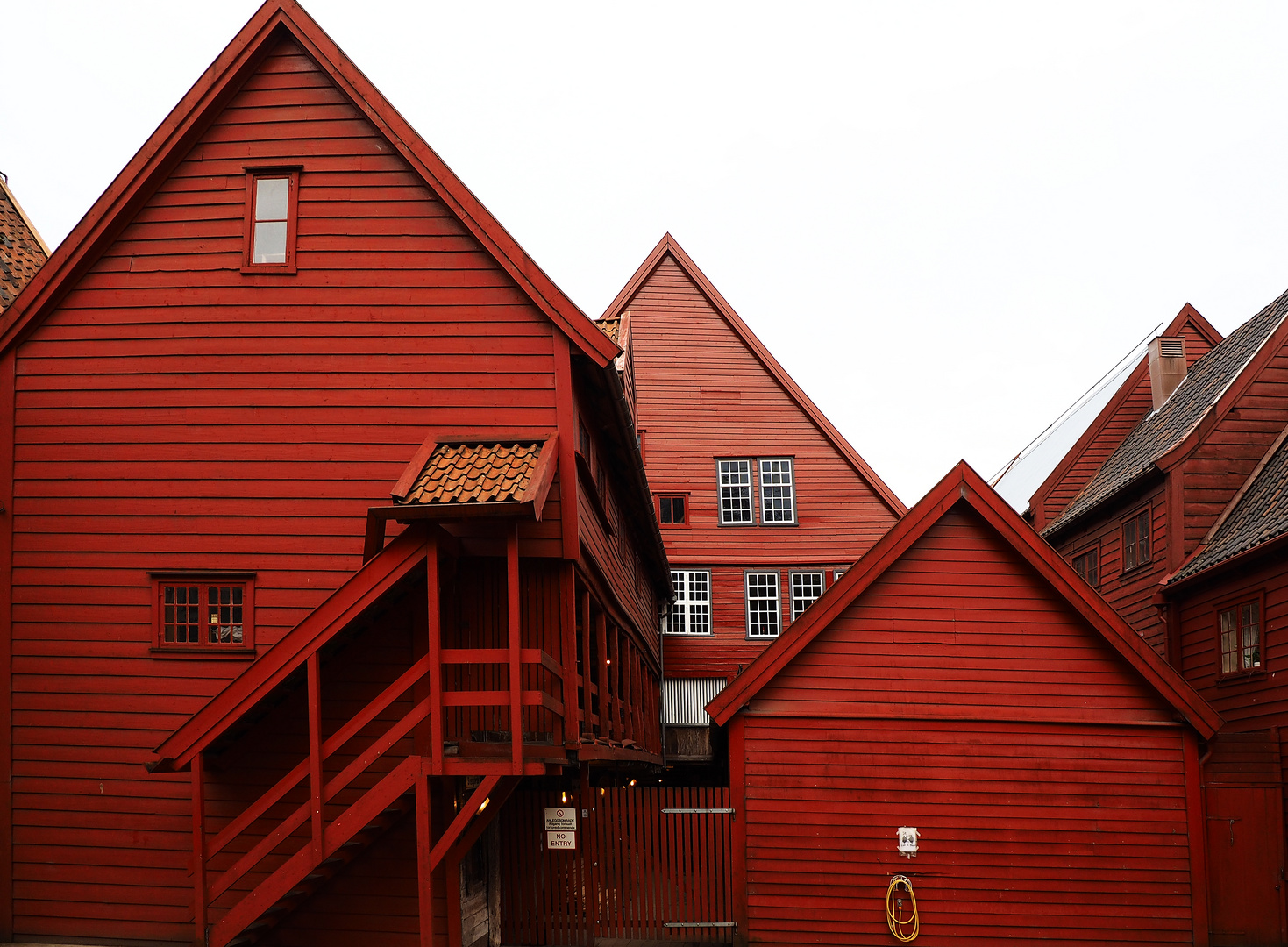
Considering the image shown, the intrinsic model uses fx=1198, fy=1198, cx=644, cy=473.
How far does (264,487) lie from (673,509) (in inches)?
874

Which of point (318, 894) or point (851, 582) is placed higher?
point (851, 582)

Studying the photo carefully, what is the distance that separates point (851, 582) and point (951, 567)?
1402mm

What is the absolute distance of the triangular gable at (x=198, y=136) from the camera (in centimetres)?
Result: 1430

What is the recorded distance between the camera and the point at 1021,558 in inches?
615

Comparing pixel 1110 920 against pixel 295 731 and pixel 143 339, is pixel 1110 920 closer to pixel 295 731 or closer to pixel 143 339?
pixel 295 731

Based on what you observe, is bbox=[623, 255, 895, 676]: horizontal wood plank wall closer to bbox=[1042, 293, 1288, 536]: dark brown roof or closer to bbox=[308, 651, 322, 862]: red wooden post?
bbox=[1042, 293, 1288, 536]: dark brown roof

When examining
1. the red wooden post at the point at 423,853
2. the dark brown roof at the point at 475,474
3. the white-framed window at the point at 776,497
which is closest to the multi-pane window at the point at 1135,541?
the white-framed window at the point at 776,497

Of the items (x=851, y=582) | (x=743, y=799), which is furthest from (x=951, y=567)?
(x=743, y=799)

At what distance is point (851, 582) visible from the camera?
15.5 meters

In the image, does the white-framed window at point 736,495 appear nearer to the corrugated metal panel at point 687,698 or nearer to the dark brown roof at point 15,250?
the corrugated metal panel at point 687,698

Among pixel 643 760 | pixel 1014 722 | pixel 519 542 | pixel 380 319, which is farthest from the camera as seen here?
pixel 643 760

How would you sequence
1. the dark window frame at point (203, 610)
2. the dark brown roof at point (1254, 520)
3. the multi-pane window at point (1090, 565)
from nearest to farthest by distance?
the dark window frame at point (203, 610)
the dark brown roof at point (1254, 520)
the multi-pane window at point (1090, 565)

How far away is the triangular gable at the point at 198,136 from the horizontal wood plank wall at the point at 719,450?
70.9 ft

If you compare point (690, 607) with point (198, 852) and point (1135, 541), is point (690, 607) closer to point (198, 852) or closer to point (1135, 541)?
point (1135, 541)
